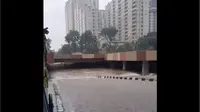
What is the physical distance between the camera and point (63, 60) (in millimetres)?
20672

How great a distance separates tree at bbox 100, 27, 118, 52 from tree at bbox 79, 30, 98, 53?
1310mm

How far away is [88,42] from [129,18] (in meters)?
5.24

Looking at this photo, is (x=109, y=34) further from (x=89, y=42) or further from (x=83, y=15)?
(x=83, y=15)

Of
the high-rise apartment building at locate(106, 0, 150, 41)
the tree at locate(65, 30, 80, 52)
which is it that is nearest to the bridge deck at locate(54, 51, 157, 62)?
the high-rise apartment building at locate(106, 0, 150, 41)

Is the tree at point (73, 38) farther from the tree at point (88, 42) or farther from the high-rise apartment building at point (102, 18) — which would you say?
the high-rise apartment building at point (102, 18)

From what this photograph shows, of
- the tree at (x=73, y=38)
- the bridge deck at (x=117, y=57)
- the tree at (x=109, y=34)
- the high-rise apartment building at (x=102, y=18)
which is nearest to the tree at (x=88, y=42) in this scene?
the tree at (x=73, y=38)

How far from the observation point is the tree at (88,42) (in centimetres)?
2584

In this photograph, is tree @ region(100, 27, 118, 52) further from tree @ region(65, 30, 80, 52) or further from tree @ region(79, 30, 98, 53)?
tree @ region(65, 30, 80, 52)

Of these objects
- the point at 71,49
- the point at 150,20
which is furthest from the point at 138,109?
the point at 71,49

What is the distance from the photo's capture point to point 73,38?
85.5ft

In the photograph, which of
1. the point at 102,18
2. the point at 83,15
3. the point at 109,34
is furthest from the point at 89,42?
the point at 102,18
